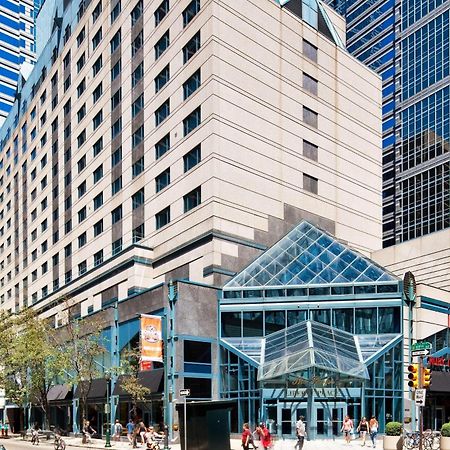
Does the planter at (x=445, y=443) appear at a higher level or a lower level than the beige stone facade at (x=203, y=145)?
lower

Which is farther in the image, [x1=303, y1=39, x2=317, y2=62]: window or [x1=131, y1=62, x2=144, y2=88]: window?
[x1=131, y1=62, x2=144, y2=88]: window

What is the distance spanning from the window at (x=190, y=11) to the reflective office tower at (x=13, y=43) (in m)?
104

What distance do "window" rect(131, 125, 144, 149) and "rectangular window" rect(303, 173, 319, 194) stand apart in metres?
15.4

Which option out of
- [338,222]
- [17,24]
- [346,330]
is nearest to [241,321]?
[346,330]

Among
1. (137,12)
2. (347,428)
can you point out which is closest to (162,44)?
(137,12)

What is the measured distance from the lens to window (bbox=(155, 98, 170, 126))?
2361 inches

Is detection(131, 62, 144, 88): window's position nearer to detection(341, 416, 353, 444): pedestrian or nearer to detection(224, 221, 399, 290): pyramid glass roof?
detection(224, 221, 399, 290): pyramid glass roof

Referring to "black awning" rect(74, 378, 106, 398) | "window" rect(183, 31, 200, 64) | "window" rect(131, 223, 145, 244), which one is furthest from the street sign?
"window" rect(131, 223, 145, 244)

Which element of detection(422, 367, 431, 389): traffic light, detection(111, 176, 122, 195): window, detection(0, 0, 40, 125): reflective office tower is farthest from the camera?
detection(0, 0, 40, 125): reflective office tower

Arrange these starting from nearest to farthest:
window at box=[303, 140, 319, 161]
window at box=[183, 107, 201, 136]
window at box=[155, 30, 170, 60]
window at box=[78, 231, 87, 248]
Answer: window at box=[183, 107, 201, 136] < window at box=[155, 30, 170, 60] < window at box=[303, 140, 319, 161] < window at box=[78, 231, 87, 248]

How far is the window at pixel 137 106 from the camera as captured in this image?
64.7 meters

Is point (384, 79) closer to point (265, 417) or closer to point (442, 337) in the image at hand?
point (442, 337)

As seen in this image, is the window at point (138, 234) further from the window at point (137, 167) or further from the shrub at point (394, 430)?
the shrub at point (394, 430)

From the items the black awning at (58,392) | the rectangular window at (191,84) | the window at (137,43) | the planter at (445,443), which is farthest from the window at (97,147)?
the planter at (445,443)
